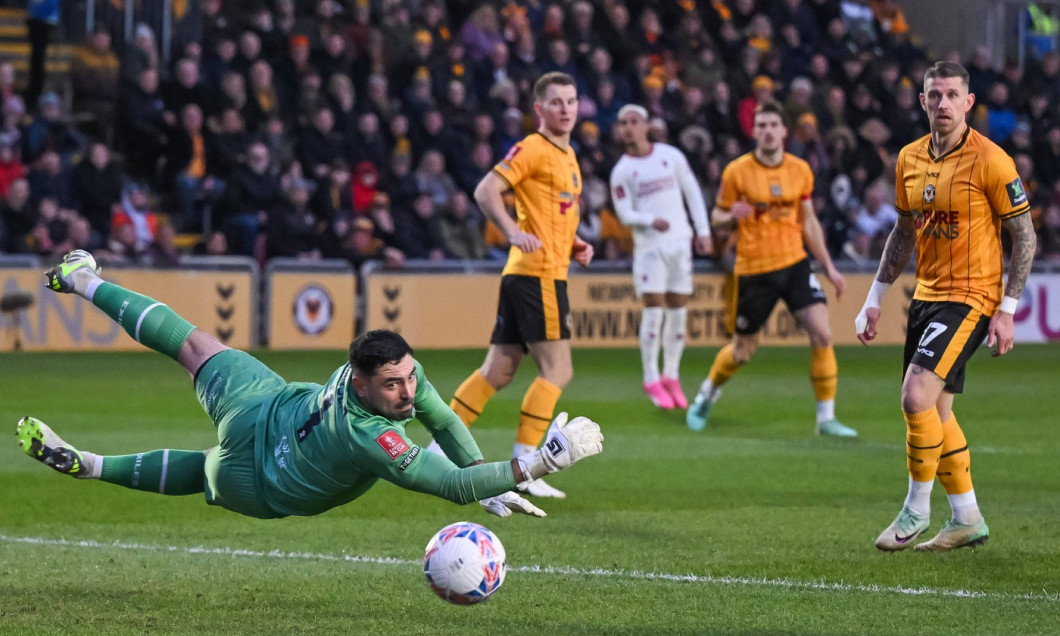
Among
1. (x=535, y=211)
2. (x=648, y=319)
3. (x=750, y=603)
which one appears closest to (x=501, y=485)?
(x=750, y=603)

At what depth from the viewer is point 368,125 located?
19766mm

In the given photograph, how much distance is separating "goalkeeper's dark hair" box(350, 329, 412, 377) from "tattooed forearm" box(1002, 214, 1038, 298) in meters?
3.03

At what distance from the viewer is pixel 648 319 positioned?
44.7 feet

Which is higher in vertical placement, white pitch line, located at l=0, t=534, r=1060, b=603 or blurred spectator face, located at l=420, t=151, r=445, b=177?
blurred spectator face, located at l=420, t=151, r=445, b=177

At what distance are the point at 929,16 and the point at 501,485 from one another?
25.2m

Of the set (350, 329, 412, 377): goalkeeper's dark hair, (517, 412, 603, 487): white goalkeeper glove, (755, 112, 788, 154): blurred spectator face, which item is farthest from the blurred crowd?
(517, 412, 603, 487): white goalkeeper glove

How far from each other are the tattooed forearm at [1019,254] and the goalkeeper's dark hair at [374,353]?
3.03 metres

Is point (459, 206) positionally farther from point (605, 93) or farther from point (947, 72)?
point (947, 72)

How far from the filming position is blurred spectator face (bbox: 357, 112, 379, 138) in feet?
64.7

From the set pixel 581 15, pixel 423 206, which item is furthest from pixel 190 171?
pixel 581 15

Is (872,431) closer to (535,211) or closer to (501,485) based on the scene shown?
(535,211)

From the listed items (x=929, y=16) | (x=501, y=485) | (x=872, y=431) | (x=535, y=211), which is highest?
(x=929, y=16)

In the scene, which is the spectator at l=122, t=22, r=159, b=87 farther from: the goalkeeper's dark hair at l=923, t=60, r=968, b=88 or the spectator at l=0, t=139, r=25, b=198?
the goalkeeper's dark hair at l=923, t=60, r=968, b=88

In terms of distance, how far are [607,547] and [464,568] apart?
2005 mm
